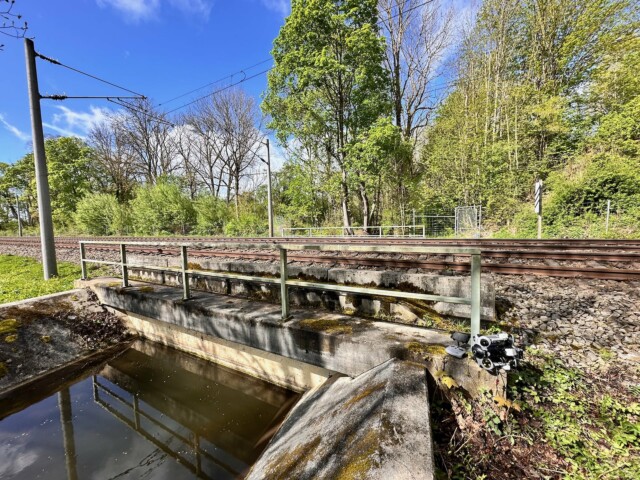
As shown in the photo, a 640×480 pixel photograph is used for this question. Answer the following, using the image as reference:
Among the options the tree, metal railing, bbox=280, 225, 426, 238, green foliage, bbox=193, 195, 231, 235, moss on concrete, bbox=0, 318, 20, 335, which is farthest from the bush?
moss on concrete, bbox=0, 318, 20, 335

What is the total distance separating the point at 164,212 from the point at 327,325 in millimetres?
26260

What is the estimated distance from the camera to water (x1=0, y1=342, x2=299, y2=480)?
282 cm

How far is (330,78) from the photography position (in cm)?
1734

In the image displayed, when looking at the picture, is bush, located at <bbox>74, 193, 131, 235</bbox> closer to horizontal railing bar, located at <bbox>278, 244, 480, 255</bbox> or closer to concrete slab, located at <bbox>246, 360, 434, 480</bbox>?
horizontal railing bar, located at <bbox>278, 244, 480, 255</bbox>

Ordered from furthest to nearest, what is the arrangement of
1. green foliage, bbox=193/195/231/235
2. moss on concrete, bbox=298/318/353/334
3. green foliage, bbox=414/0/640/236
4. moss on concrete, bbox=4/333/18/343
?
green foliage, bbox=193/195/231/235
green foliage, bbox=414/0/640/236
moss on concrete, bbox=4/333/18/343
moss on concrete, bbox=298/318/353/334

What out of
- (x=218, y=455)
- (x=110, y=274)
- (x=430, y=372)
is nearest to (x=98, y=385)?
(x=218, y=455)

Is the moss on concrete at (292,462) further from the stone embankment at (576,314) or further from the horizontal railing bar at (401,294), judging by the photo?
the stone embankment at (576,314)

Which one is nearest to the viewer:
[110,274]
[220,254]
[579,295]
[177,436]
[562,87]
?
[177,436]

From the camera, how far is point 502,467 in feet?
5.87

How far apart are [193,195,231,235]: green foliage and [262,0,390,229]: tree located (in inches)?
375

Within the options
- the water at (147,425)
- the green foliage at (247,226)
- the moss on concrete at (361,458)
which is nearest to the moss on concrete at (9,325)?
the water at (147,425)

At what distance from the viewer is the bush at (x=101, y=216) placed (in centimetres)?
2647

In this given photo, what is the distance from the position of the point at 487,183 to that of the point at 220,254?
15.9 m

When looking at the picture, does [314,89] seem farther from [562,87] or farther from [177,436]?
[177,436]
